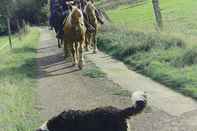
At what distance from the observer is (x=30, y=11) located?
71188 millimetres

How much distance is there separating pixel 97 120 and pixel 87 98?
5.33m

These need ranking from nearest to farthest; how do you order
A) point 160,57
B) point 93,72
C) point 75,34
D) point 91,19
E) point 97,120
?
point 97,120 < point 93,72 < point 160,57 < point 75,34 < point 91,19

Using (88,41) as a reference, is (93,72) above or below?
below

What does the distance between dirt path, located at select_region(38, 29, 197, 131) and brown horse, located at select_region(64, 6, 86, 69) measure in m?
0.42

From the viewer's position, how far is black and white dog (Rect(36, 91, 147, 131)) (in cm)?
655

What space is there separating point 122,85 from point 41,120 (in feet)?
11.2

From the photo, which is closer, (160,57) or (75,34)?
(160,57)

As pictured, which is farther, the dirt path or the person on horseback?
the person on horseback

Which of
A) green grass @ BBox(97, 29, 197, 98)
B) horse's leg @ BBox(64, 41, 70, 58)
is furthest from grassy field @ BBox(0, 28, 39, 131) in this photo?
green grass @ BBox(97, 29, 197, 98)

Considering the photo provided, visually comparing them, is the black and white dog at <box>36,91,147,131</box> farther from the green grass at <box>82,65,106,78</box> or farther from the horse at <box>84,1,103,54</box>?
the horse at <box>84,1,103,54</box>

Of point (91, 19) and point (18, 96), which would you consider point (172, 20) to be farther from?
point (18, 96)

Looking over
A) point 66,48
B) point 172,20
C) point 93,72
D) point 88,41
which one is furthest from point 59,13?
point 172,20

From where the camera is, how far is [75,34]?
1680 cm

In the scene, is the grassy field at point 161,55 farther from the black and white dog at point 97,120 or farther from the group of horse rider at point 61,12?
the black and white dog at point 97,120
